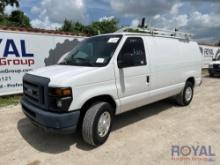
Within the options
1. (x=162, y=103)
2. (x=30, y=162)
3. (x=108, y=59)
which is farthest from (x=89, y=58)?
(x=162, y=103)

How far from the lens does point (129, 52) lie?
5.14m

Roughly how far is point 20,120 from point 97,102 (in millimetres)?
2640

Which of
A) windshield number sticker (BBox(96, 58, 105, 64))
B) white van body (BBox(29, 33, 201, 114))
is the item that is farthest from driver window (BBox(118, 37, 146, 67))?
windshield number sticker (BBox(96, 58, 105, 64))

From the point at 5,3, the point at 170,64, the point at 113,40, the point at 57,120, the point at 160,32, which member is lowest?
the point at 57,120

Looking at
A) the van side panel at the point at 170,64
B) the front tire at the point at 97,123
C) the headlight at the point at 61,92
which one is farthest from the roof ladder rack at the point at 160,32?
the headlight at the point at 61,92

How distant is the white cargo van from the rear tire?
94 cm

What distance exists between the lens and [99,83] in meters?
4.46

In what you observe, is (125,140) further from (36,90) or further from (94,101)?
(36,90)

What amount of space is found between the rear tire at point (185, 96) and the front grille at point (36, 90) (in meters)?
4.64

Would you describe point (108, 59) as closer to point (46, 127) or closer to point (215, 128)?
point (46, 127)

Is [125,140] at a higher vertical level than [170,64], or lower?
lower

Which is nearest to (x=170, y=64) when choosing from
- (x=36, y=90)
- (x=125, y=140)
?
(x=125, y=140)

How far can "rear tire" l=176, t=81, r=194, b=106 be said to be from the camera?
24.1 ft

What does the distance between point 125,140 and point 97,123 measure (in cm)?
84
